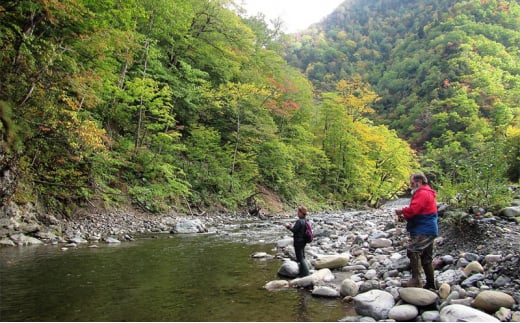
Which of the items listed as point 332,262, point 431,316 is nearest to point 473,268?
point 431,316

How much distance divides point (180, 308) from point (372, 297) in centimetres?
266

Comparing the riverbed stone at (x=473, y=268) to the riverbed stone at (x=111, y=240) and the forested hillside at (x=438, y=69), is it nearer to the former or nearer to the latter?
the riverbed stone at (x=111, y=240)

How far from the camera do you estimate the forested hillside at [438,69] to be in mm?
48156

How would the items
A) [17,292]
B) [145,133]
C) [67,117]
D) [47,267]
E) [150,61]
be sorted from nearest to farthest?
[17,292]
[47,267]
[67,117]
[145,133]
[150,61]

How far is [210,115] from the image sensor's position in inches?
981

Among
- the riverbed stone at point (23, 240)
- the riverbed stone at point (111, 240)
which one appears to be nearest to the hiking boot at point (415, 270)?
the riverbed stone at point (111, 240)

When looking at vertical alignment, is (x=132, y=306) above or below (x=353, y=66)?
below

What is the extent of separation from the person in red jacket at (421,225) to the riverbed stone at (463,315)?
107cm

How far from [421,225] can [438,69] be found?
6166 centimetres

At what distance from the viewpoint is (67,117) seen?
36.0ft

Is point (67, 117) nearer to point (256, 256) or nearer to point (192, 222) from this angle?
point (192, 222)

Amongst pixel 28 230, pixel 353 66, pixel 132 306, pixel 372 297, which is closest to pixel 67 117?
pixel 28 230

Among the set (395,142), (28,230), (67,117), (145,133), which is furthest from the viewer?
(395,142)

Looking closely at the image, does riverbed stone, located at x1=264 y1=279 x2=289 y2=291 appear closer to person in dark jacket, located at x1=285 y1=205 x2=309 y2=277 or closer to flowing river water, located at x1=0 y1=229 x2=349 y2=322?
flowing river water, located at x1=0 y1=229 x2=349 y2=322
